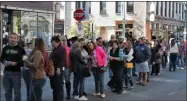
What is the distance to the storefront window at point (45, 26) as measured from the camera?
904 inches

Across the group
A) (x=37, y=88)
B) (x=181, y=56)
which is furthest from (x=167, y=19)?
(x=37, y=88)

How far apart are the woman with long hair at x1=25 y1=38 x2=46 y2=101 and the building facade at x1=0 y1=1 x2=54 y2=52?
1113 cm

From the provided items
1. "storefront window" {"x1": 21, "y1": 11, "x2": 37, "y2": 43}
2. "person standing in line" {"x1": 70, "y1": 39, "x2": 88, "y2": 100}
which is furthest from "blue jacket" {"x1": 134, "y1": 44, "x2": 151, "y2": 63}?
"storefront window" {"x1": 21, "y1": 11, "x2": 37, "y2": 43}

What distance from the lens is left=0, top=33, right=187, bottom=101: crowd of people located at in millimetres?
8773

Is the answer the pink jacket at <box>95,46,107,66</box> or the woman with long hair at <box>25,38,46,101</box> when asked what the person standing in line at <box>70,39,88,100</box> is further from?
the woman with long hair at <box>25,38,46,101</box>

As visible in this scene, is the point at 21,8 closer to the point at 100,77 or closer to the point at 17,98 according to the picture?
the point at 100,77

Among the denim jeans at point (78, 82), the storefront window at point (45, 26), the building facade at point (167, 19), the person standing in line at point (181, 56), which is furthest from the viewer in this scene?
the building facade at point (167, 19)

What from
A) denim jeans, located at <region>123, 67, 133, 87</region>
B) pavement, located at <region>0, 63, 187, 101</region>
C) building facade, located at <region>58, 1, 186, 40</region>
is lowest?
pavement, located at <region>0, 63, 187, 101</region>

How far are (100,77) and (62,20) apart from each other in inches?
1686

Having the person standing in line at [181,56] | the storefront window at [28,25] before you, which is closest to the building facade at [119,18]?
the storefront window at [28,25]

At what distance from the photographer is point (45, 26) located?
23578 millimetres

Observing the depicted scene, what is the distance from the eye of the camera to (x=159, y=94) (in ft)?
41.6

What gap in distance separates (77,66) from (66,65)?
1.15 feet

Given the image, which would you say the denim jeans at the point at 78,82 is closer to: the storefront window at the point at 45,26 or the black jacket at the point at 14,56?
the black jacket at the point at 14,56
